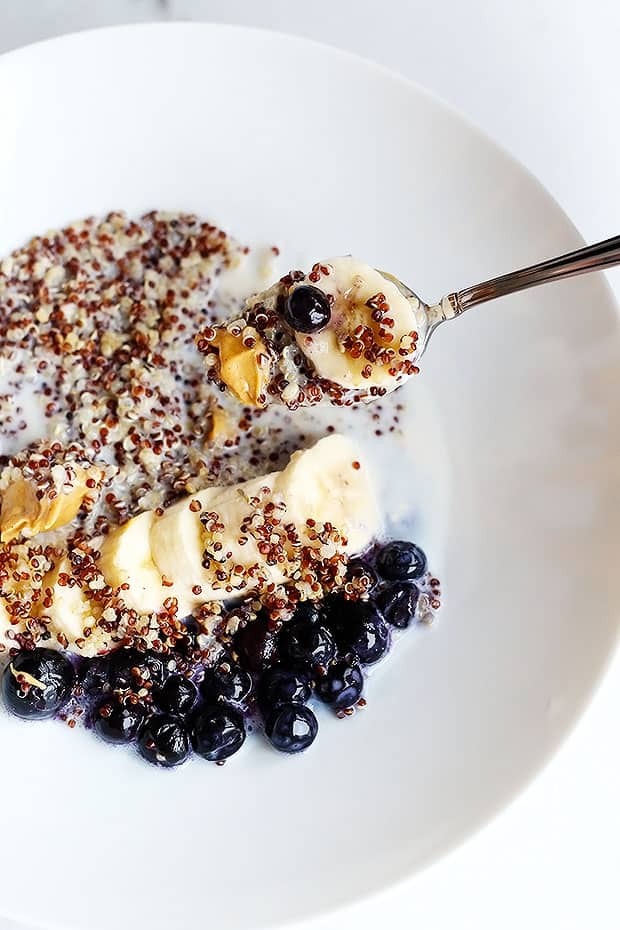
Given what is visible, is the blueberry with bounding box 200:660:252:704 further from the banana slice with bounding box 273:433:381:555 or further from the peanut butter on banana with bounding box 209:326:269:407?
the peanut butter on banana with bounding box 209:326:269:407

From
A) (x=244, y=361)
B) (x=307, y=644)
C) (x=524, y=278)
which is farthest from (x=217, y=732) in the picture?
(x=524, y=278)

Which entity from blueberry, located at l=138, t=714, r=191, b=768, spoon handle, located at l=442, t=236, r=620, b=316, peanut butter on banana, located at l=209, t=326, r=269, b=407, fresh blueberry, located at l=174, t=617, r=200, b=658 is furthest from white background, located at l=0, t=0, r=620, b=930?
peanut butter on banana, located at l=209, t=326, r=269, b=407

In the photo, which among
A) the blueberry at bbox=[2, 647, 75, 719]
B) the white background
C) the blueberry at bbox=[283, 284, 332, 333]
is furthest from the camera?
the white background

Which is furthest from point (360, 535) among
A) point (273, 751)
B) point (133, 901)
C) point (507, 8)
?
point (507, 8)

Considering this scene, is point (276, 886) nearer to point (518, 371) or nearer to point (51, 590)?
point (51, 590)

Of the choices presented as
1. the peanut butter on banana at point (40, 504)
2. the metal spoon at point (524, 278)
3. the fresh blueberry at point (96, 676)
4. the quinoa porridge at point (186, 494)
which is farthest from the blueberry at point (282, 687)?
the metal spoon at point (524, 278)

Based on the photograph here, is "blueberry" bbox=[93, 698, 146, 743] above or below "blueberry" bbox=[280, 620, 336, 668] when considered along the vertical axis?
below

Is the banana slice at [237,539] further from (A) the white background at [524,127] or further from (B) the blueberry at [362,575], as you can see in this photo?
(A) the white background at [524,127]
